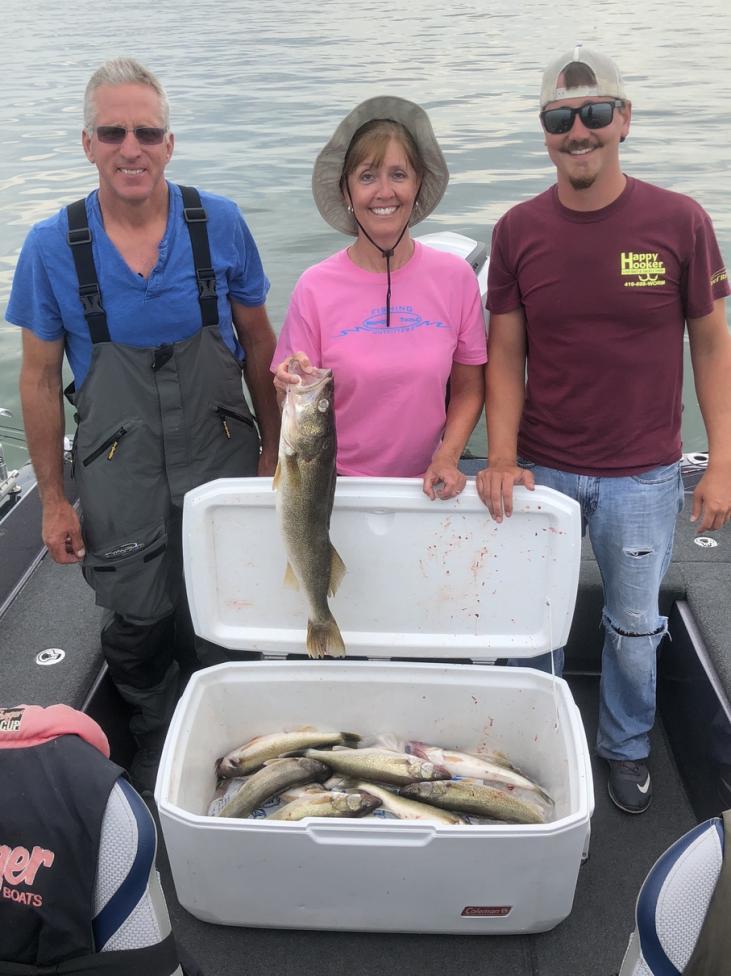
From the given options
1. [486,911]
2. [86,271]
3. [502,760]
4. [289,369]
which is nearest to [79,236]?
[86,271]

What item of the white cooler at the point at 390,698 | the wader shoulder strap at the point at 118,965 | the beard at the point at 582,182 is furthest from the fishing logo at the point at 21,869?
the beard at the point at 582,182

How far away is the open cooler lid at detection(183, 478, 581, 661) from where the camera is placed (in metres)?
2.66

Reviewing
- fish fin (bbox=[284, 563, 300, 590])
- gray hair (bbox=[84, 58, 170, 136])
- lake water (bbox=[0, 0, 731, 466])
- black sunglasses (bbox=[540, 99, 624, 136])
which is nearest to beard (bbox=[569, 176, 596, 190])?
black sunglasses (bbox=[540, 99, 624, 136])

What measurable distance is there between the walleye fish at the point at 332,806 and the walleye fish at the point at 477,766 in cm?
29

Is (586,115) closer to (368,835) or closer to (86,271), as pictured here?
(86,271)

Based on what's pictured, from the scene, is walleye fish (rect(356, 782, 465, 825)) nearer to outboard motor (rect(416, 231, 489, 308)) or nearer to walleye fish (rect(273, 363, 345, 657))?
walleye fish (rect(273, 363, 345, 657))

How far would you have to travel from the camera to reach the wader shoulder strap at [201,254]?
8.96 ft

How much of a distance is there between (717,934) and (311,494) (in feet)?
4.76

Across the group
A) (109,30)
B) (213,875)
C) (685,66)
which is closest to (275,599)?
(213,875)

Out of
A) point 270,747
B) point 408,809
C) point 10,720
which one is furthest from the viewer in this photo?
point 270,747

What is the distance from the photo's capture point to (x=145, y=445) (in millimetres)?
2742

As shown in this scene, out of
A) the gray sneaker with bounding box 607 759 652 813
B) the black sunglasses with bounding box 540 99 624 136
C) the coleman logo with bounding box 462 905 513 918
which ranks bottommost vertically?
the gray sneaker with bounding box 607 759 652 813

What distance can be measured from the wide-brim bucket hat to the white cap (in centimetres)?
36

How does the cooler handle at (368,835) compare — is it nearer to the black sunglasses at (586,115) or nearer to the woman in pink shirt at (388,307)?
the woman in pink shirt at (388,307)
